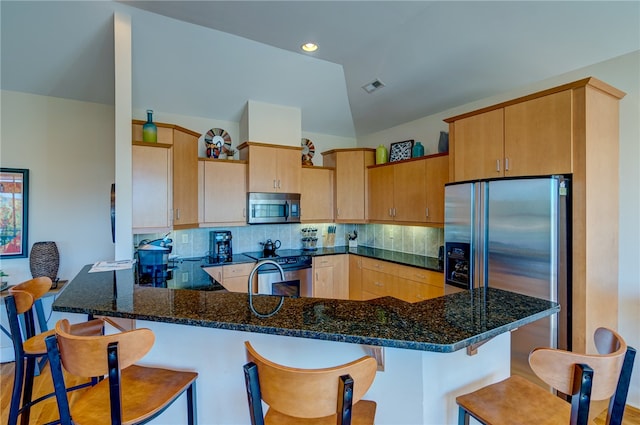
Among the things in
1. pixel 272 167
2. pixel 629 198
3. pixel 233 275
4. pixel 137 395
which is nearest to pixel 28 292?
pixel 137 395

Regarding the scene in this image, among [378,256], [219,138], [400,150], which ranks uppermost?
[219,138]

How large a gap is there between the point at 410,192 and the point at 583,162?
1.86 metres

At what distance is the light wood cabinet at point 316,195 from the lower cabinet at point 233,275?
1116 millimetres

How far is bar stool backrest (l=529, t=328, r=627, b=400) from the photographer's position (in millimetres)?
949

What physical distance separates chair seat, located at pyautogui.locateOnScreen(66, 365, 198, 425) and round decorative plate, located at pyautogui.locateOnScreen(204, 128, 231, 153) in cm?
315

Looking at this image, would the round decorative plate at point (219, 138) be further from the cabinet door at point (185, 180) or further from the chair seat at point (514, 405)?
the chair seat at point (514, 405)

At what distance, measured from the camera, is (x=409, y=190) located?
12.7 feet

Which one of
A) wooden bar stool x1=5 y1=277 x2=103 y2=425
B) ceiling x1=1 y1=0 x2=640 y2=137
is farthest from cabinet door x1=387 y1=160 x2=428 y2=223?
wooden bar stool x1=5 y1=277 x2=103 y2=425

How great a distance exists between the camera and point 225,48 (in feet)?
10.5

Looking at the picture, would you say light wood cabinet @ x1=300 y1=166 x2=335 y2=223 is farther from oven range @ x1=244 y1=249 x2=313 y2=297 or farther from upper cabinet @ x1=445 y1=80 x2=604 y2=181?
upper cabinet @ x1=445 y1=80 x2=604 y2=181

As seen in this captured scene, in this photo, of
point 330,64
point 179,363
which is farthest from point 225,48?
point 179,363

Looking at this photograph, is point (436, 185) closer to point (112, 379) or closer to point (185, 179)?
point (185, 179)

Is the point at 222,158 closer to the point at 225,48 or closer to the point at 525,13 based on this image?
the point at 225,48

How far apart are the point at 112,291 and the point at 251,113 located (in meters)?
2.92
